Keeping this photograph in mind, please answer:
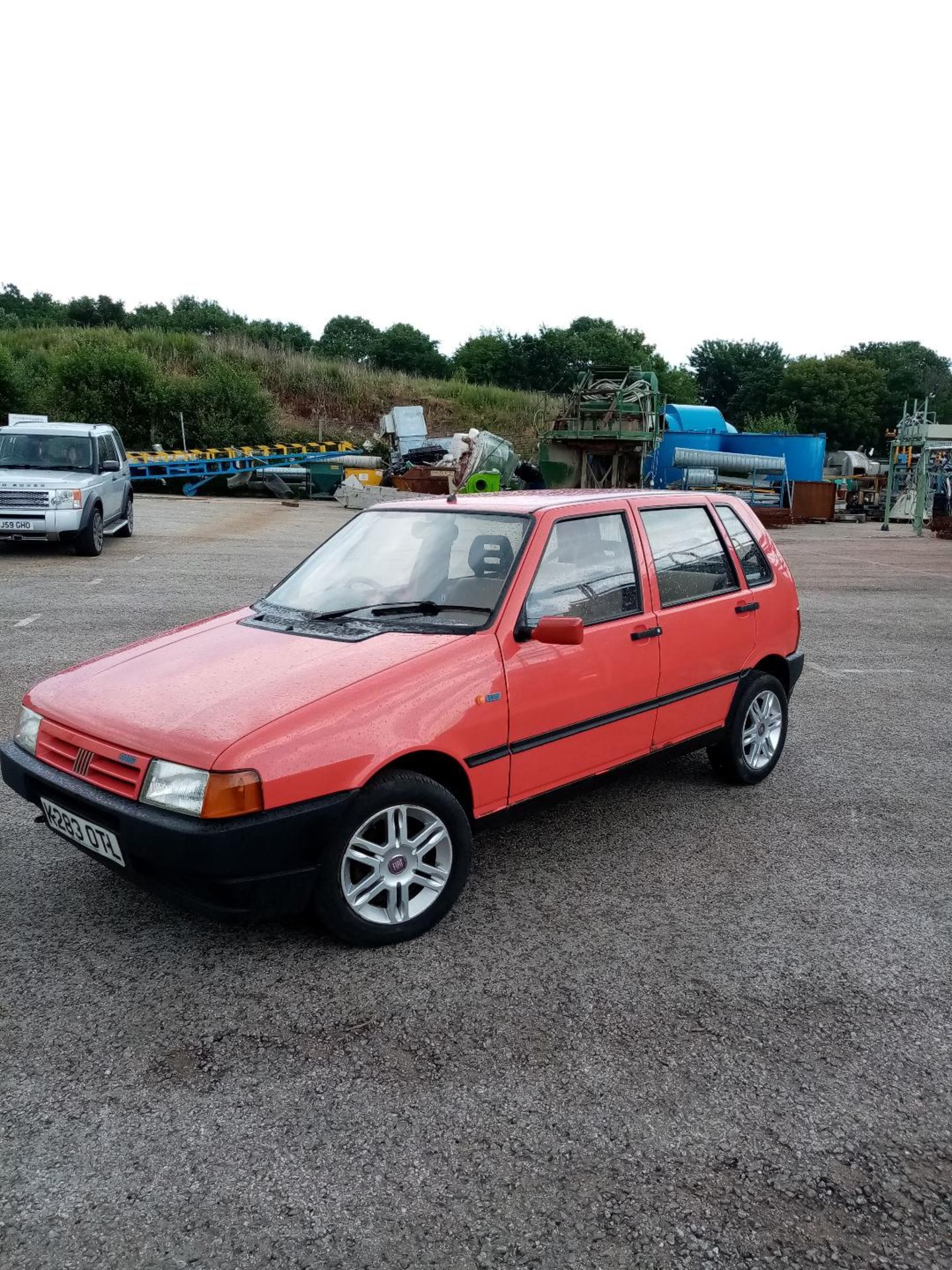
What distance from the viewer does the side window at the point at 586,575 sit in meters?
3.96

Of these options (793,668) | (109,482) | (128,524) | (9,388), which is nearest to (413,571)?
(793,668)

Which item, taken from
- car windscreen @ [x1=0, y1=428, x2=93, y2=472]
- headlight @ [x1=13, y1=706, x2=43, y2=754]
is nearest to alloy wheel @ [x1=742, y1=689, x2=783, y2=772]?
headlight @ [x1=13, y1=706, x2=43, y2=754]

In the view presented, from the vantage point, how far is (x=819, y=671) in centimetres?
817

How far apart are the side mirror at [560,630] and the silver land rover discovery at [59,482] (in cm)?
1105

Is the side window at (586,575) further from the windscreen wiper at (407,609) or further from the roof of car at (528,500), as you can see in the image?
the windscreen wiper at (407,609)

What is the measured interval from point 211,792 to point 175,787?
6.0 inches

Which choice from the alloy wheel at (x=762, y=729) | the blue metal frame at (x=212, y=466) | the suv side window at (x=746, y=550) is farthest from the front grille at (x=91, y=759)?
the blue metal frame at (x=212, y=466)

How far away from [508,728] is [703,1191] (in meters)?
1.74

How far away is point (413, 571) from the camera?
4.21 metres

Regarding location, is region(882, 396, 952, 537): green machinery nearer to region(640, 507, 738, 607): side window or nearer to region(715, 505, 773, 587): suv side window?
region(715, 505, 773, 587): suv side window

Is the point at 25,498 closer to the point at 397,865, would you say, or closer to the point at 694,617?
the point at 694,617

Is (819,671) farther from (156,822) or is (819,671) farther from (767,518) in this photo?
(767,518)

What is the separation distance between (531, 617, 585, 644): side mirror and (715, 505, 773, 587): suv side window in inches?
70.2

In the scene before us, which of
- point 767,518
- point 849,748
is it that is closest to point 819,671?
point 849,748
